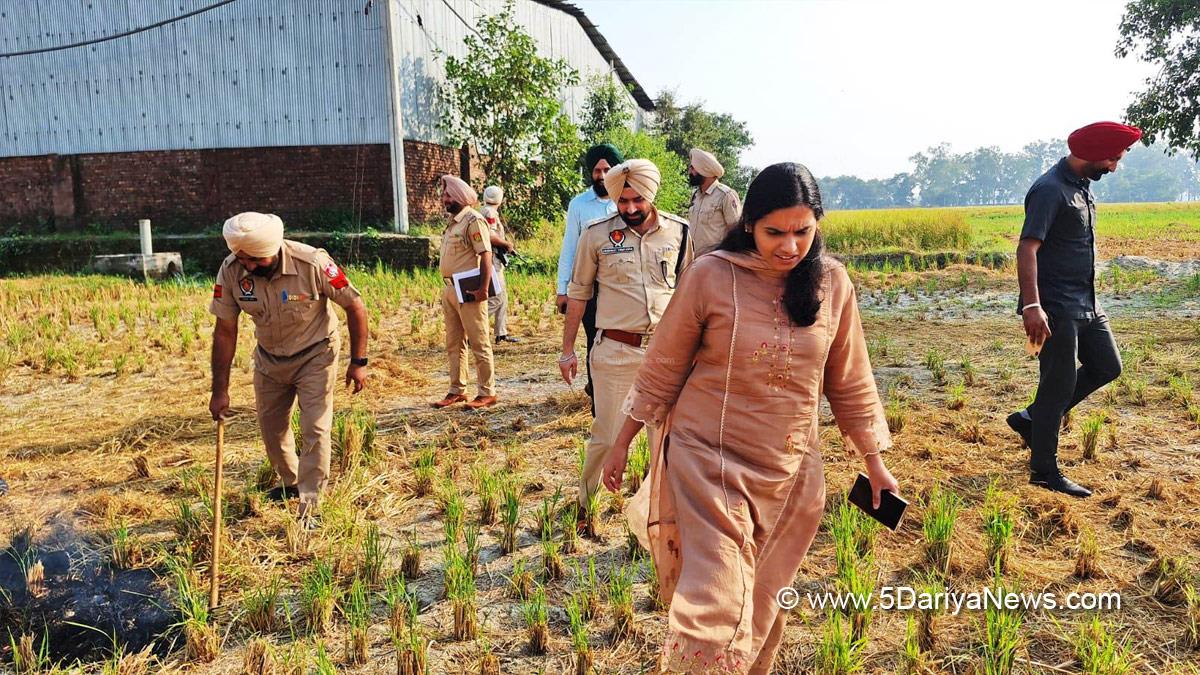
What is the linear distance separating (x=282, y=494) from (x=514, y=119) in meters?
13.9

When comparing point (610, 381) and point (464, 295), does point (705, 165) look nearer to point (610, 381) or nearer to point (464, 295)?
point (464, 295)

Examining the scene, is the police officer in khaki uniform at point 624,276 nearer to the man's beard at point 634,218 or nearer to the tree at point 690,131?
the man's beard at point 634,218

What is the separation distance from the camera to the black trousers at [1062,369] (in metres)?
4.48

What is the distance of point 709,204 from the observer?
21.1 ft

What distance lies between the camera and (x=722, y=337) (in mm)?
2367

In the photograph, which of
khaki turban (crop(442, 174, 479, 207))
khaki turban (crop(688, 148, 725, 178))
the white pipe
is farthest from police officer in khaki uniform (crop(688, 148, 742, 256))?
the white pipe

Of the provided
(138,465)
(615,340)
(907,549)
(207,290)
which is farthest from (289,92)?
(907,549)

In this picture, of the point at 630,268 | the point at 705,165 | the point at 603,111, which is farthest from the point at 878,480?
the point at 603,111

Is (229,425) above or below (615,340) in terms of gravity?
below

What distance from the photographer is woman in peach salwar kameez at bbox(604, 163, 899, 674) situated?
225 centimetres

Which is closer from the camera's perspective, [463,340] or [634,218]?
[634,218]

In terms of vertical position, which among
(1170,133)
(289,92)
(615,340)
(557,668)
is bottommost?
(557,668)

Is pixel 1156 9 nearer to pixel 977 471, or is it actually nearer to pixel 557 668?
pixel 977 471

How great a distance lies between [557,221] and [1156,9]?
1168 cm
